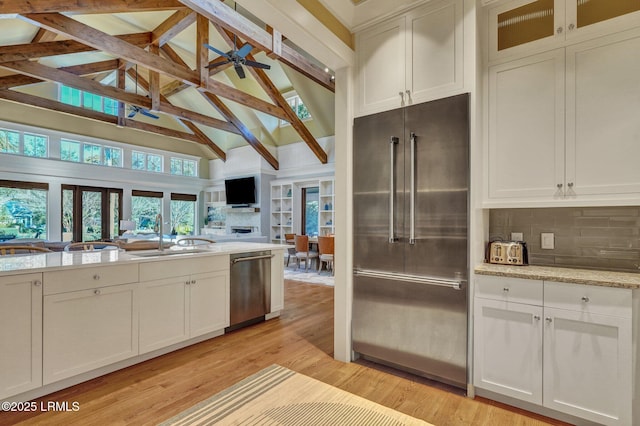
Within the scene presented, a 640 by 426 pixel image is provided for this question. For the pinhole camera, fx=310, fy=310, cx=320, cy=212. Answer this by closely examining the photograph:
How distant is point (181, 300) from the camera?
2910mm

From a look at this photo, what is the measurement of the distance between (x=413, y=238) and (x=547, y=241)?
3.44 ft

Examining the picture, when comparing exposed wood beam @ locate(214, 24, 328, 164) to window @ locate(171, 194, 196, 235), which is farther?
window @ locate(171, 194, 196, 235)

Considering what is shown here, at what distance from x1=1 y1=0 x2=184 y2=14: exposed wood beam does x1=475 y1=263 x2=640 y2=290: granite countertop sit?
544 cm

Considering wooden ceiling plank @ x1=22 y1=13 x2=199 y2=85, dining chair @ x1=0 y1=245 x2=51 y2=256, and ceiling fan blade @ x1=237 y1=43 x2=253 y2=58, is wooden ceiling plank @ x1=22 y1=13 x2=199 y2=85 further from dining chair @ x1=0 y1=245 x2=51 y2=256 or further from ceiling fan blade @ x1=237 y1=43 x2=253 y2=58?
dining chair @ x1=0 y1=245 x2=51 y2=256

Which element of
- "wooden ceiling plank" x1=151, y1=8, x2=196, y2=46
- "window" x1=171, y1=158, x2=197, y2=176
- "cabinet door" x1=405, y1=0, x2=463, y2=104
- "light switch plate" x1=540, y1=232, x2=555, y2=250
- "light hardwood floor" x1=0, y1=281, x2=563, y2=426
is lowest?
"light hardwood floor" x1=0, y1=281, x2=563, y2=426

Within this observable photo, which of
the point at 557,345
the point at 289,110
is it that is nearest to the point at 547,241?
the point at 557,345

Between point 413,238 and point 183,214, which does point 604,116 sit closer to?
point 413,238

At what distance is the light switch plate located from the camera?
2.38m

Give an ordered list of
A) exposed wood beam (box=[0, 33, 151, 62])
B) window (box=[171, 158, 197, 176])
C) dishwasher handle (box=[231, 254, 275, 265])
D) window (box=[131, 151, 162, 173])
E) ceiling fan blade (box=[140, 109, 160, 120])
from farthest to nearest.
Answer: window (box=[171, 158, 197, 176]), window (box=[131, 151, 162, 173]), ceiling fan blade (box=[140, 109, 160, 120]), exposed wood beam (box=[0, 33, 151, 62]), dishwasher handle (box=[231, 254, 275, 265])

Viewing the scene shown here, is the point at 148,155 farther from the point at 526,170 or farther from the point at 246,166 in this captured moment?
the point at 526,170

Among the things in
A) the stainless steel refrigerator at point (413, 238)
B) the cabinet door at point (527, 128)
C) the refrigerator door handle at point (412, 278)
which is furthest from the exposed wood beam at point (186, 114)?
the cabinet door at point (527, 128)

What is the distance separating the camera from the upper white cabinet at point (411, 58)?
225cm

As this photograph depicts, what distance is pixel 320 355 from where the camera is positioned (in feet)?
9.38

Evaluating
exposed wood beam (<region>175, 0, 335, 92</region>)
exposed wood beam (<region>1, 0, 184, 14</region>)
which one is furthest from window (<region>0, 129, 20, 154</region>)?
exposed wood beam (<region>175, 0, 335, 92</region>)
